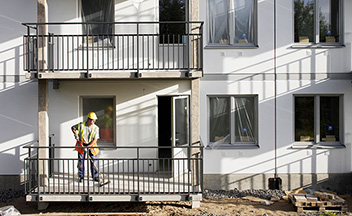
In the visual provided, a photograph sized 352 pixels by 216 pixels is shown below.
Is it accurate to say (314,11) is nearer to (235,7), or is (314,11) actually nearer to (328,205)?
(235,7)

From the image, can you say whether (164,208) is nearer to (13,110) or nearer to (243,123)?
(243,123)

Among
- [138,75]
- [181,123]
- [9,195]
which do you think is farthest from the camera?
[181,123]

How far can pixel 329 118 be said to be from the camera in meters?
10.8

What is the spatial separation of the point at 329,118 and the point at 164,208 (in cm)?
572

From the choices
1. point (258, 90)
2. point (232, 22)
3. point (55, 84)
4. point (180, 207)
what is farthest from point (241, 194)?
point (55, 84)

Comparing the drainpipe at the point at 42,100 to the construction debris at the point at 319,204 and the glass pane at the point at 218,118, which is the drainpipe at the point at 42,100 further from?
the construction debris at the point at 319,204

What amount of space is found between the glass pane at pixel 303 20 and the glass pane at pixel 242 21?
1341 mm

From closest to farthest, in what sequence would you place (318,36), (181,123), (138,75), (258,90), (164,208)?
(138,75), (164,208), (181,123), (258,90), (318,36)

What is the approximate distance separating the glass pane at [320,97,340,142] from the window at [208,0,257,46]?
2.88 metres

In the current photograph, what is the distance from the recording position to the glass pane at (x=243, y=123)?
1076 cm

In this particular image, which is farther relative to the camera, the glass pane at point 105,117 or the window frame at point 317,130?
the glass pane at point 105,117

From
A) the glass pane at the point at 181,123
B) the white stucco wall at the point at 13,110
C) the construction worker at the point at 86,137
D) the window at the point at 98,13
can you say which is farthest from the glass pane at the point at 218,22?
the white stucco wall at the point at 13,110

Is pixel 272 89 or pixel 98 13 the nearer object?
pixel 272 89

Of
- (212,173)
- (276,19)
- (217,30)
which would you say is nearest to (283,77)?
(276,19)
